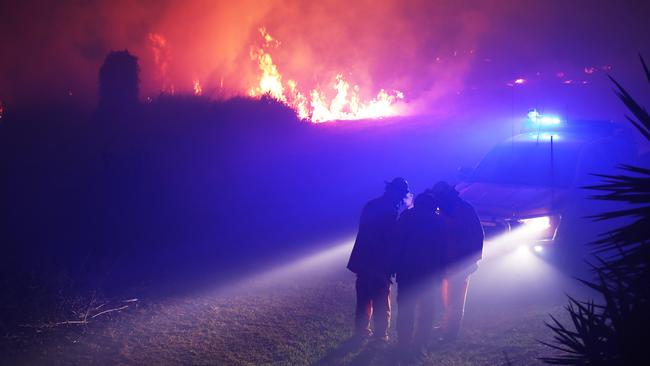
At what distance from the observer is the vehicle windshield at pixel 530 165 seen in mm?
7848

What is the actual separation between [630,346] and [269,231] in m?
9.49

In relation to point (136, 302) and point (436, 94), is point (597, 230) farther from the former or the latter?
point (436, 94)

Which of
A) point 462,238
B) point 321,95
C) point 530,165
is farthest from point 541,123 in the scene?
point 321,95

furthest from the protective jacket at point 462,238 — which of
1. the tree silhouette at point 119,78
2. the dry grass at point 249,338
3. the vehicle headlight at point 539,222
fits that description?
the tree silhouette at point 119,78

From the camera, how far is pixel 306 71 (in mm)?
21047

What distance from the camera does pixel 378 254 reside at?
5.14m

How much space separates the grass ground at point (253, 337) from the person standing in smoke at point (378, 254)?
1.29 feet

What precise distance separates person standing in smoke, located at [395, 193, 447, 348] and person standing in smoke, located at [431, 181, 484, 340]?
209 millimetres

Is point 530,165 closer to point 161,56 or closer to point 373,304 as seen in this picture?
point 373,304

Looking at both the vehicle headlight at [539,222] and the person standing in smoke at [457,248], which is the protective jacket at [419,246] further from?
the vehicle headlight at [539,222]

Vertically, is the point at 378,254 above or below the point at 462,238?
below

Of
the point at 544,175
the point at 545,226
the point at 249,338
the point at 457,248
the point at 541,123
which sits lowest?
the point at 249,338

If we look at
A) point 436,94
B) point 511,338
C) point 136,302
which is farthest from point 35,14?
point 511,338

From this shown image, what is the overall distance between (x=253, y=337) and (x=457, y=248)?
2707 millimetres
